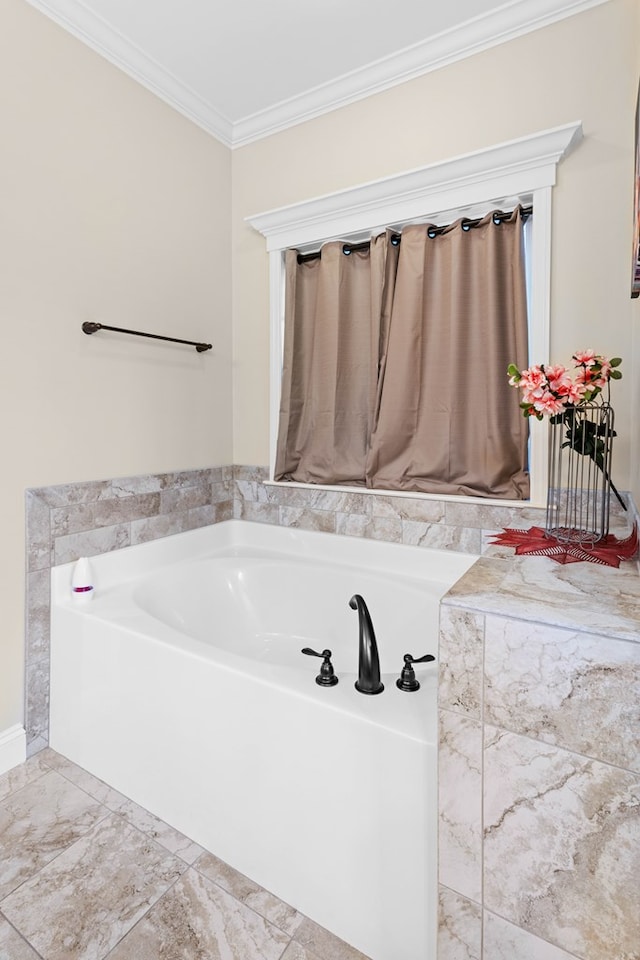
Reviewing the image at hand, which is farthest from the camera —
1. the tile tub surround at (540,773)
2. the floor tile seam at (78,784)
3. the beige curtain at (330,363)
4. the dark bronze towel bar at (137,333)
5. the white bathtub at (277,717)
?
the beige curtain at (330,363)

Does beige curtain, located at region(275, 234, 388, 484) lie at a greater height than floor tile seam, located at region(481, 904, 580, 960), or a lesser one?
greater

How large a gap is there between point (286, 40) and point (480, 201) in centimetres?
103

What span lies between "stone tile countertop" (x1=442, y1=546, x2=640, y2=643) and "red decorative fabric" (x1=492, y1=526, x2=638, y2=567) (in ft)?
0.08

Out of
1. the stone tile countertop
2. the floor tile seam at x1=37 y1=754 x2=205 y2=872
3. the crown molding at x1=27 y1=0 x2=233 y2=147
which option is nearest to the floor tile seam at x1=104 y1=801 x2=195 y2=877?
the floor tile seam at x1=37 y1=754 x2=205 y2=872

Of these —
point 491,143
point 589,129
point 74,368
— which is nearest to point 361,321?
point 491,143

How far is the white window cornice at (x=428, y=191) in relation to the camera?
6.00ft

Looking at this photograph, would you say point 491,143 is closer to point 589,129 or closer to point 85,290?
point 589,129

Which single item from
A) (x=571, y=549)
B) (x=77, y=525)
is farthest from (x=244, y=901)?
(x=77, y=525)

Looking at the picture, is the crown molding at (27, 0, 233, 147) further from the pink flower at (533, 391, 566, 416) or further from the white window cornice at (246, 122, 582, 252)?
the pink flower at (533, 391, 566, 416)

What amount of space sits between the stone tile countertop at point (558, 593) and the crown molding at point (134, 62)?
2.39 meters

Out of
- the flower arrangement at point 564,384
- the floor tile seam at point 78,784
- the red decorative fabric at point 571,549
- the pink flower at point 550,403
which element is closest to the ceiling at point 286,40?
the flower arrangement at point 564,384

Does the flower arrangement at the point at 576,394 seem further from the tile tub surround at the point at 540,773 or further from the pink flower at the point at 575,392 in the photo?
the tile tub surround at the point at 540,773

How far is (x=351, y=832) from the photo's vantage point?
112cm

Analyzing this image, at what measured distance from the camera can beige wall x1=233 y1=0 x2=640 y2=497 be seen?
1750 millimetres
